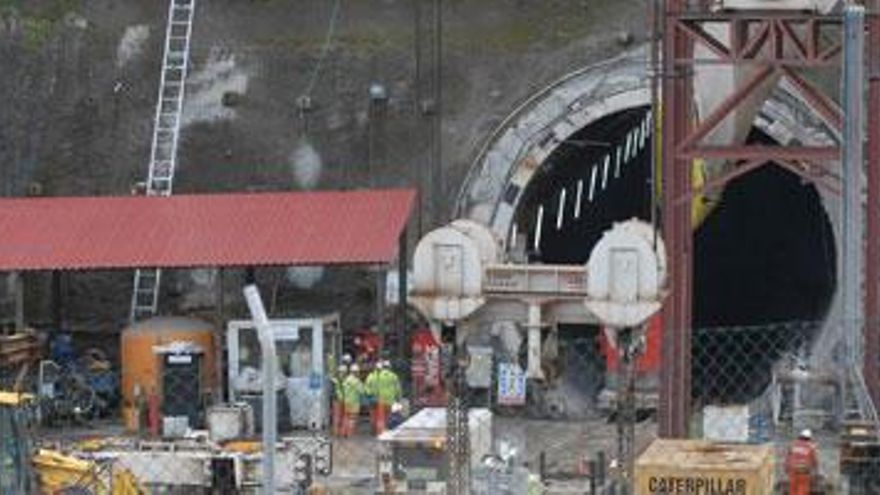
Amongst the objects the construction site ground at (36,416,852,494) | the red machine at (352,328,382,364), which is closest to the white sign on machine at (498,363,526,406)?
the construction site ground at (36,416,852,494)

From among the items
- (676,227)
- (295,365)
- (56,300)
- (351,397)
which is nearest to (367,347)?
(295,365)

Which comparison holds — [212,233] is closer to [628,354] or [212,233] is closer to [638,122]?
[638,122]

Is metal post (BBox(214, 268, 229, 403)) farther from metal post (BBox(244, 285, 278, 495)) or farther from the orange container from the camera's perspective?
metal post (BBox(244, 285, 278, 495))

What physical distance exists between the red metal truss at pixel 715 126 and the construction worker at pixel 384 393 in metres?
6.48

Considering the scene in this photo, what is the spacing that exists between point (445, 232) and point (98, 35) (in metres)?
18.4

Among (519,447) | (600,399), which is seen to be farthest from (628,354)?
(600,399)

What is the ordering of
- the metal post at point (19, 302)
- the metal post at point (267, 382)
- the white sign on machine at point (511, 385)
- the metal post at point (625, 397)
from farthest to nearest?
the metal post at point (19, 302)
the white sign on machine at point (511, 385)
the metal post at point (625, 397)
the metal post at point (267, 382)

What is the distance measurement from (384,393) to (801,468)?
315 inches

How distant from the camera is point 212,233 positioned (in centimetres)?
2692

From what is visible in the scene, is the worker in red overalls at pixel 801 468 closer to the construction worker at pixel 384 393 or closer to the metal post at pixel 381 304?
the construction worker at pixel 384 393

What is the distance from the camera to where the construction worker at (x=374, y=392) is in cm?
2570

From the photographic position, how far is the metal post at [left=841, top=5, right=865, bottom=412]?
1067 cm

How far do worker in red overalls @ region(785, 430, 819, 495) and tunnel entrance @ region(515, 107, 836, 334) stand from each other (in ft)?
35.4

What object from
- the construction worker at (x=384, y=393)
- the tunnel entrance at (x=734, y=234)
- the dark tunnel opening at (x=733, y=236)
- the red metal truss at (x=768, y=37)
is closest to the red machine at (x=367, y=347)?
the construction worker at (x=384, y=393)
